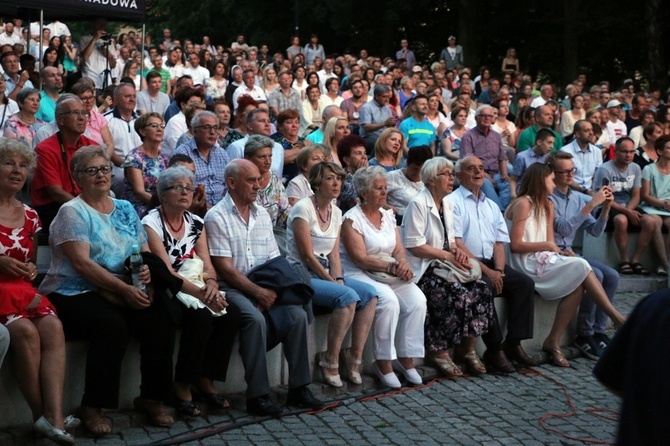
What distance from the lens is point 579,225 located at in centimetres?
947

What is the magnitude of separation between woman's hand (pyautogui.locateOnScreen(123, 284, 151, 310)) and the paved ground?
661 millimetres

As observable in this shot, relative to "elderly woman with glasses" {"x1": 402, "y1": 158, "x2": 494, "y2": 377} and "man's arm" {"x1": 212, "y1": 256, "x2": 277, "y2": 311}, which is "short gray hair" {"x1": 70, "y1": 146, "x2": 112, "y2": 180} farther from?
"elderly woman with glasses" {"x1": 402, "y1": 158, "x2": 494, "y2": 377}

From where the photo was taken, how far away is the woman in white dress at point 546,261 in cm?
884

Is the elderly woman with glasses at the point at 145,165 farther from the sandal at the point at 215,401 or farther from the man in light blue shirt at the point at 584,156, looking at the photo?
the man in light blue shirt at the point at 584,156

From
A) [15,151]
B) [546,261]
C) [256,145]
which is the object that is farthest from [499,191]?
[15,151]

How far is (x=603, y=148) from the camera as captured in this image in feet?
51.3

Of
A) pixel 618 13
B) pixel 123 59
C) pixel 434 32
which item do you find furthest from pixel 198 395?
pixel 434 32

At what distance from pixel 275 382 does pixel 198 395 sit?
0.69 meters

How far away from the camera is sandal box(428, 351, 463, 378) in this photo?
8.12 metres

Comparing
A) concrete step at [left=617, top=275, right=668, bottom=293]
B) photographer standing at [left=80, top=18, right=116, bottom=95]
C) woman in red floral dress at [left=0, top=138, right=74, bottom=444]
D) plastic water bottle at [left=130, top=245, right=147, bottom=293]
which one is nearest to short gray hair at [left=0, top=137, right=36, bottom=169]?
woman in red floral dress at [left=0, top=138, right=74, bottom=444]

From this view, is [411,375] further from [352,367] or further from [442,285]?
[442,285]

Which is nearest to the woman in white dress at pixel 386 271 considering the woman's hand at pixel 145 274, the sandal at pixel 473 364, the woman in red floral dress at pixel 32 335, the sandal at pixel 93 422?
the sandal at pixel 473 364

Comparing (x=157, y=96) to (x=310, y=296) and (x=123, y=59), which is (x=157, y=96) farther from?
(x=310, y=296)

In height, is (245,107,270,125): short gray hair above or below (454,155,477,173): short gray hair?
above
